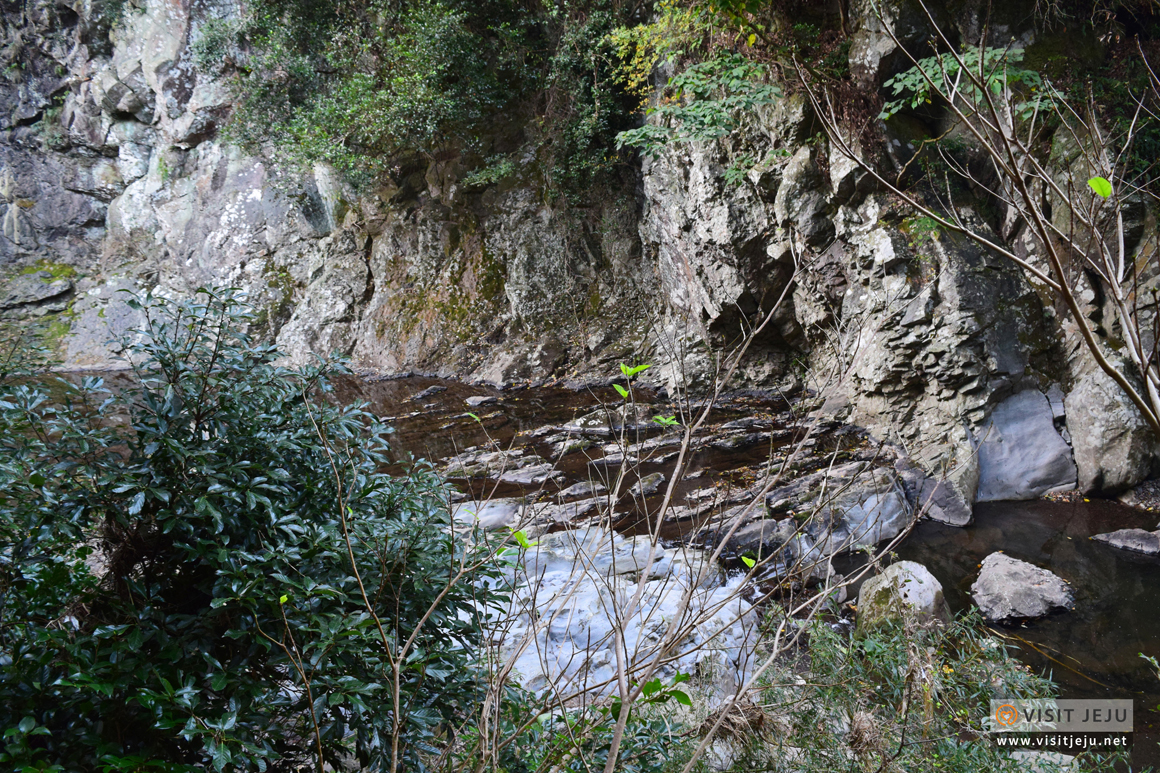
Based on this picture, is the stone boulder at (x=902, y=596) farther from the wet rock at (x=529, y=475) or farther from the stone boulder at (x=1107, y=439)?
the wet rock at (x=529, y=475)

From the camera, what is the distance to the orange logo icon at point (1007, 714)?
9.27 ft

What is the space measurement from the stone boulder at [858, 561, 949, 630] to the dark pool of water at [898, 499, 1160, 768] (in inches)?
24.2

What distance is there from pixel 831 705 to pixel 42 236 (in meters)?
22.8

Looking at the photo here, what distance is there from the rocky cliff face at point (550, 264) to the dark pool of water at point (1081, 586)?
391mm

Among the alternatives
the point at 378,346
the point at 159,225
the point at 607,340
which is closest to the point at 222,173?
the point at 159,225

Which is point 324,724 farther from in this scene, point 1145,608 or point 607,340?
point 607,340

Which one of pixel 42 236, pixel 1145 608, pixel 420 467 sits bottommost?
pixel 1145 608

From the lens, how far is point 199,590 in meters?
1.94

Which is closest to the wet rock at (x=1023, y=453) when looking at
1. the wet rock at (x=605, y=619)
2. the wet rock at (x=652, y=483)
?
the wet rock at (x=652, y=483)

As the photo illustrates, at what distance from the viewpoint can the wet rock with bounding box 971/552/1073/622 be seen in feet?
15.0

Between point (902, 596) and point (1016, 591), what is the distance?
1441 millimetres

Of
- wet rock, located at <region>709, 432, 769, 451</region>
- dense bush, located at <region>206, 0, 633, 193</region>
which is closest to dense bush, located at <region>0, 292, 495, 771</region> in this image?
wet rock, located at <region>709, 432, 769, 451</region>

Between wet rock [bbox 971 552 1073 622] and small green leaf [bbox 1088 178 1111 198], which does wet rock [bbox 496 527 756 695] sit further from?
small green leaf [bbox 1088 178 1111 198]

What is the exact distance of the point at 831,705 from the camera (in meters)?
2.71
